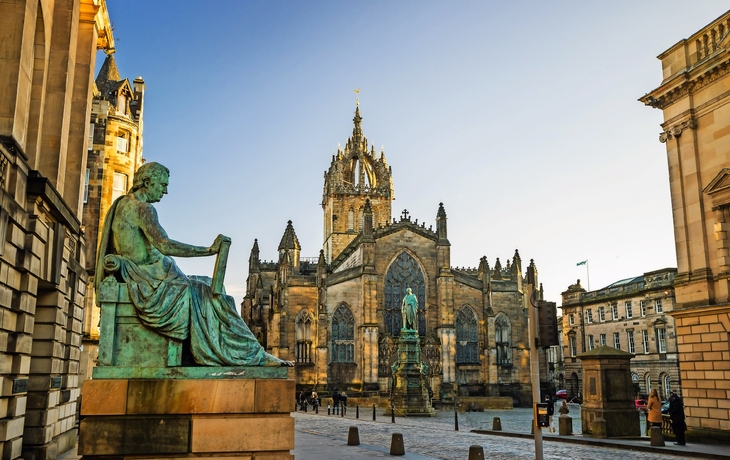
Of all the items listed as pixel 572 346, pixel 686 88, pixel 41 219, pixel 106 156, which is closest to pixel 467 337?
pixel 572 346

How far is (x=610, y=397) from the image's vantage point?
64.4ft

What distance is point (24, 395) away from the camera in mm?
11680

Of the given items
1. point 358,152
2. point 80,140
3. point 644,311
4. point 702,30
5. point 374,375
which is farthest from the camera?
point 358,152

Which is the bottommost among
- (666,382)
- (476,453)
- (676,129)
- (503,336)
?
(666,382)

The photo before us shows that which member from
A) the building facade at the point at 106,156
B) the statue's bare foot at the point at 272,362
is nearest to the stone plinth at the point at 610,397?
the statue's bare foot at the point at 272,362

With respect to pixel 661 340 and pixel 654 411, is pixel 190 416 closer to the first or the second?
pixel 654 411

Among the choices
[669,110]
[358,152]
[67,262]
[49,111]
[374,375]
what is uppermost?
[358,152]

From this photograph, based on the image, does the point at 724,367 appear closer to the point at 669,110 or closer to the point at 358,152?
the point at 669,110

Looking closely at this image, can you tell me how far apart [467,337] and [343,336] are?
1036cm

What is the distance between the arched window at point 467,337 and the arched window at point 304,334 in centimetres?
1195

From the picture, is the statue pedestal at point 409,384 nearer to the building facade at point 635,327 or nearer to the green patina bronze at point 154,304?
the building facade at point 635,327

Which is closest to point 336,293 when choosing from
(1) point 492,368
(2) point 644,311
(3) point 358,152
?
(1) point 492,368

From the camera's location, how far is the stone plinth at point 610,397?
19.4 metres

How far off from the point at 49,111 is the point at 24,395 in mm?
6381
